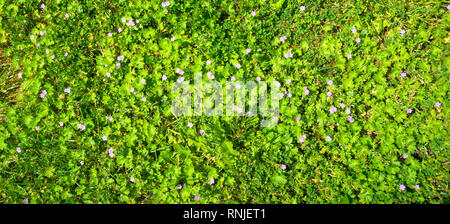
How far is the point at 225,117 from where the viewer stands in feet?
9.41

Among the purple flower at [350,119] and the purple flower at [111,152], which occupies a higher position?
the purple flower at [350,119]

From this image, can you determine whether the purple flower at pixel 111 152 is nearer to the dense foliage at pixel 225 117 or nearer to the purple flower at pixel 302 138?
the dense foliage at pixel 225 117

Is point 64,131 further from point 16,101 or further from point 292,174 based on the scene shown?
point 292,174

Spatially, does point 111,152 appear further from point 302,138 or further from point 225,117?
point 302,138

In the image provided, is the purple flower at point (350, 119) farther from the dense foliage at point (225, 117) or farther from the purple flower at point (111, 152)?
the purple flower at point (111, 152)

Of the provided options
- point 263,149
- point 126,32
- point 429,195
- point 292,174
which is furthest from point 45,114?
point 429,195

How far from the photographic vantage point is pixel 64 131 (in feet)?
9.50

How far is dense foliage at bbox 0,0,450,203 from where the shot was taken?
2736 mm

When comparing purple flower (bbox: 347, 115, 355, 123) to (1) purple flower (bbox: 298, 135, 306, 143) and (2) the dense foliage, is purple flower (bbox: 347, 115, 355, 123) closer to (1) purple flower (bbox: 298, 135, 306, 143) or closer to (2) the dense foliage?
(2) the dense foliage

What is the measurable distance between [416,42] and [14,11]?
15.2 feet

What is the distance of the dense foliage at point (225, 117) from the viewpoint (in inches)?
108

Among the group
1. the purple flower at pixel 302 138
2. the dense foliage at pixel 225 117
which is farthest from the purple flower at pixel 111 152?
the purple flower at pixel 302 138

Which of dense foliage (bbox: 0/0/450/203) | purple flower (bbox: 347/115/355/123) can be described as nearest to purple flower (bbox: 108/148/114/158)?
dense foliage (bbox: 0/0/450/203)

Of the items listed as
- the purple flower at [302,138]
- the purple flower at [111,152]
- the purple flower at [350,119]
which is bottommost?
the purple flower at [111,152]
